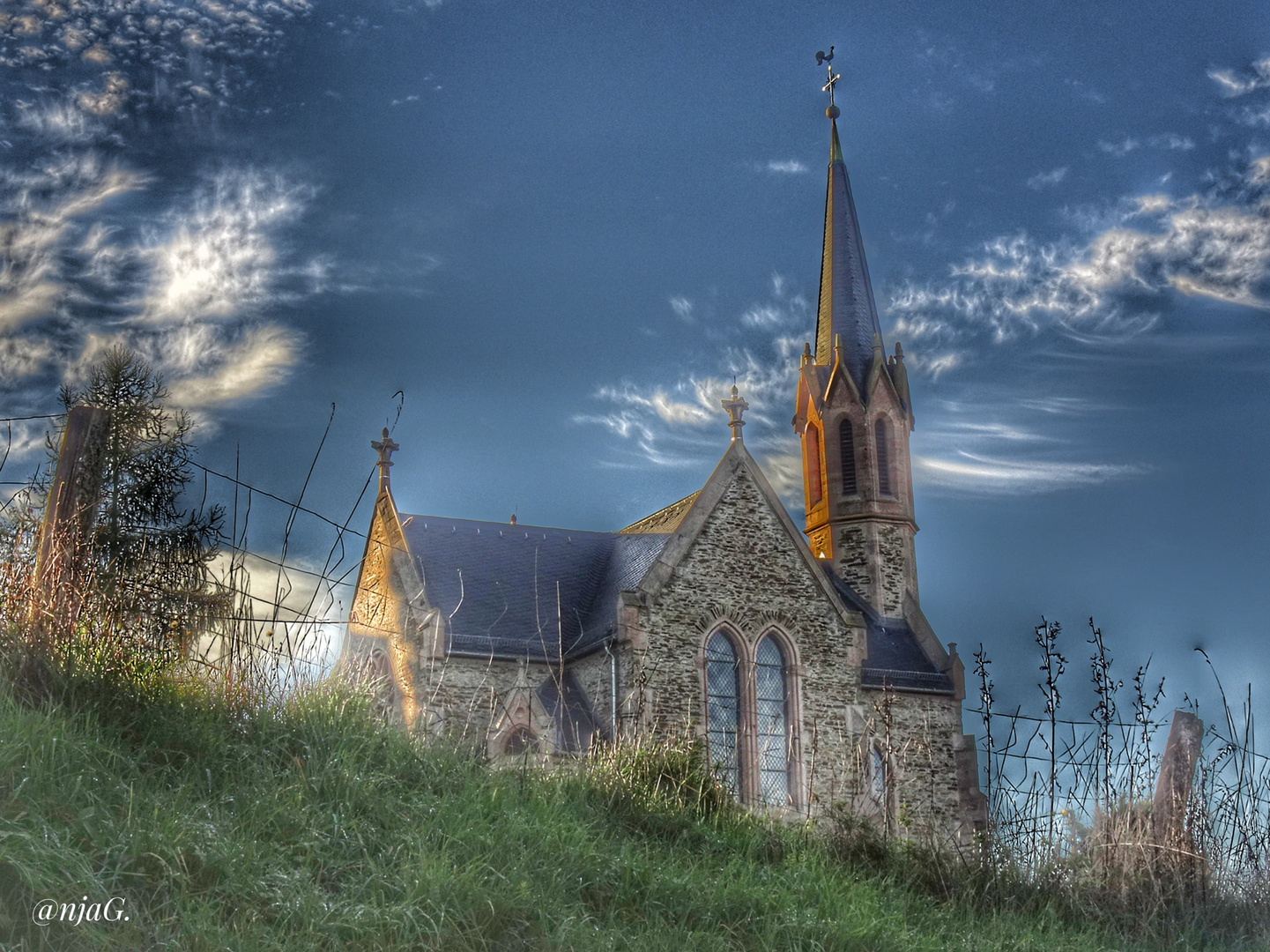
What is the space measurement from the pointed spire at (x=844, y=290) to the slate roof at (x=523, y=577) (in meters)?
8.63

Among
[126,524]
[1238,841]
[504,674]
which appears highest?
[126,524]

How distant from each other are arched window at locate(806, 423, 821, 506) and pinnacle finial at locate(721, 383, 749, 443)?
670 centimetres

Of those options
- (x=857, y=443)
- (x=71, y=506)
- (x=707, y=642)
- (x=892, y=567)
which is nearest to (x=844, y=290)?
(x=857, y=443)

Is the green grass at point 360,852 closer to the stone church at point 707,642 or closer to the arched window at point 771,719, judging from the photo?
the stone church at point 707,642

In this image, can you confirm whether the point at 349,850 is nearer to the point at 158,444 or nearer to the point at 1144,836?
the point at 1144,836

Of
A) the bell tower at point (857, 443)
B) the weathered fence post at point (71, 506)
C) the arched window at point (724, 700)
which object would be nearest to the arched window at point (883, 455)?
the bell tower at point (857, 443)

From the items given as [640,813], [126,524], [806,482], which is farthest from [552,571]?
[640,813]

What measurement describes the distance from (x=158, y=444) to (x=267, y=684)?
30.9ft

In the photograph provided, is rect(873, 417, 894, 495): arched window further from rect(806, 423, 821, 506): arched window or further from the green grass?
the green grass

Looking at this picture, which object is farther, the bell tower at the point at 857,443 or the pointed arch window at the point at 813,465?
the pointed arch window at the point at 813,465

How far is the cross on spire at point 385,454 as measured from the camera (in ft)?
77.6

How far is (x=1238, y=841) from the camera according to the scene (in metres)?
10.7

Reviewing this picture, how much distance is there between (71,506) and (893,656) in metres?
18.4

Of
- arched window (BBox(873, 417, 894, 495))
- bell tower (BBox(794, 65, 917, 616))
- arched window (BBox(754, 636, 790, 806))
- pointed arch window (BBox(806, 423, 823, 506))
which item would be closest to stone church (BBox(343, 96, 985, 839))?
arched window (BBox(754, 636, 790, 806))
